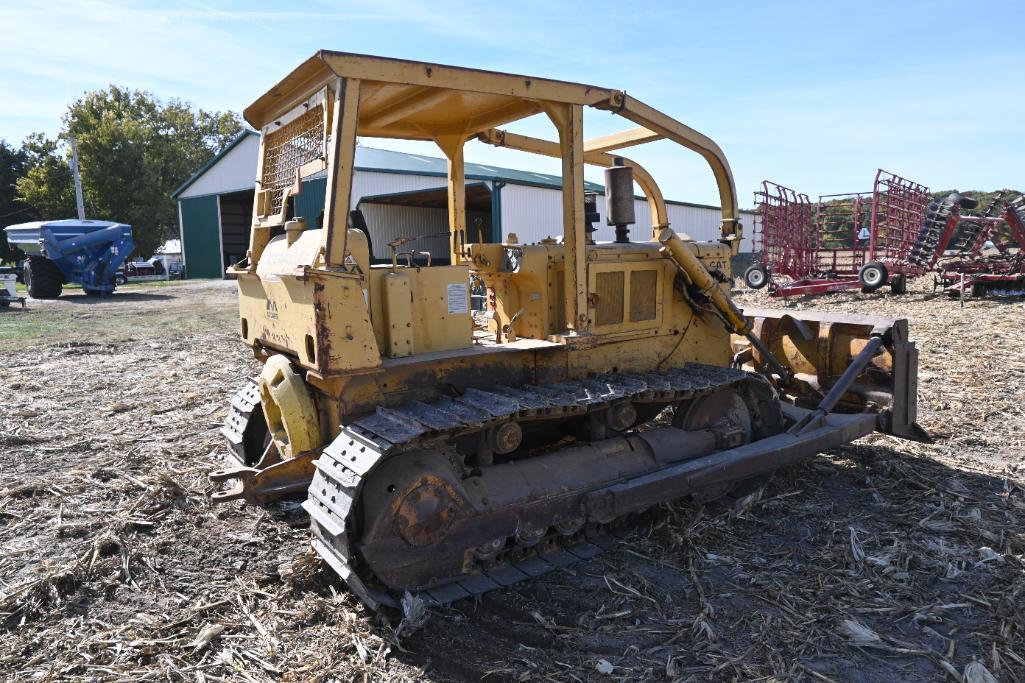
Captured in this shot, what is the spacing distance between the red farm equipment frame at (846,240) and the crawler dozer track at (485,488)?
52.2ft

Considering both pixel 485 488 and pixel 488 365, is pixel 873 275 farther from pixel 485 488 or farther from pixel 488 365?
pixel 485 488

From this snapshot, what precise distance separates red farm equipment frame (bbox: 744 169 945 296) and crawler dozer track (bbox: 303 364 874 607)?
15.9 m

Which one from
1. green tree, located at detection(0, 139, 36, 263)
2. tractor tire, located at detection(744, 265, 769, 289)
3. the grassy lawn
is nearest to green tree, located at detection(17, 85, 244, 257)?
green tree, located at detection(0, 139, 36, 263)

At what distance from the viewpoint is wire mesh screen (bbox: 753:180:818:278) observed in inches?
828

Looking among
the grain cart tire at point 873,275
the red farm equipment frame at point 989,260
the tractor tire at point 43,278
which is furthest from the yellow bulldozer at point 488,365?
the tractor tire at point 43,278

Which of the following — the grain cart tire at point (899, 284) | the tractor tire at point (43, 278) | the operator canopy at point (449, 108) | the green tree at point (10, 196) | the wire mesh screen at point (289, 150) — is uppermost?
the green tree at point (10, 196)

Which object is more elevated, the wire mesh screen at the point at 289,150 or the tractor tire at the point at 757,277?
the wire mesh screen at the point at 289,150

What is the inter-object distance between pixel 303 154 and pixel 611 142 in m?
3.03

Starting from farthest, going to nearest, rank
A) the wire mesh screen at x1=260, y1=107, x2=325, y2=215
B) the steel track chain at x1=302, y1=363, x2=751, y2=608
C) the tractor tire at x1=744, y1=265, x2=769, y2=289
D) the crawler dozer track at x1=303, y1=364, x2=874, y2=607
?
the tractor tire at x1=744, y1=265, x2=769, y2=289
the wire mesh screen at x1=260, y1=107, x2=325, y2=215
the crawler dozer track at x1=303, y1=364, x2=874, y2=607
the steel track chain at x1=302, y1=363, x2=751, y2=608

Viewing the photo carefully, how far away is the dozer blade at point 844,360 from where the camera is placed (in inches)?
241

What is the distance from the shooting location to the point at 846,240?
2228 centimetres

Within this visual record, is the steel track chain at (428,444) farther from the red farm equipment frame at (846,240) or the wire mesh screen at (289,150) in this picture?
the red farm equipment frame at (846,240)

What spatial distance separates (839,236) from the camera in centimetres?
2298

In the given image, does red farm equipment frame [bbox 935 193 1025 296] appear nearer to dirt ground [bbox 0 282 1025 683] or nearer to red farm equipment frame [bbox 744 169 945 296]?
red farm equipment frame [bbox 744 169 945 296]
